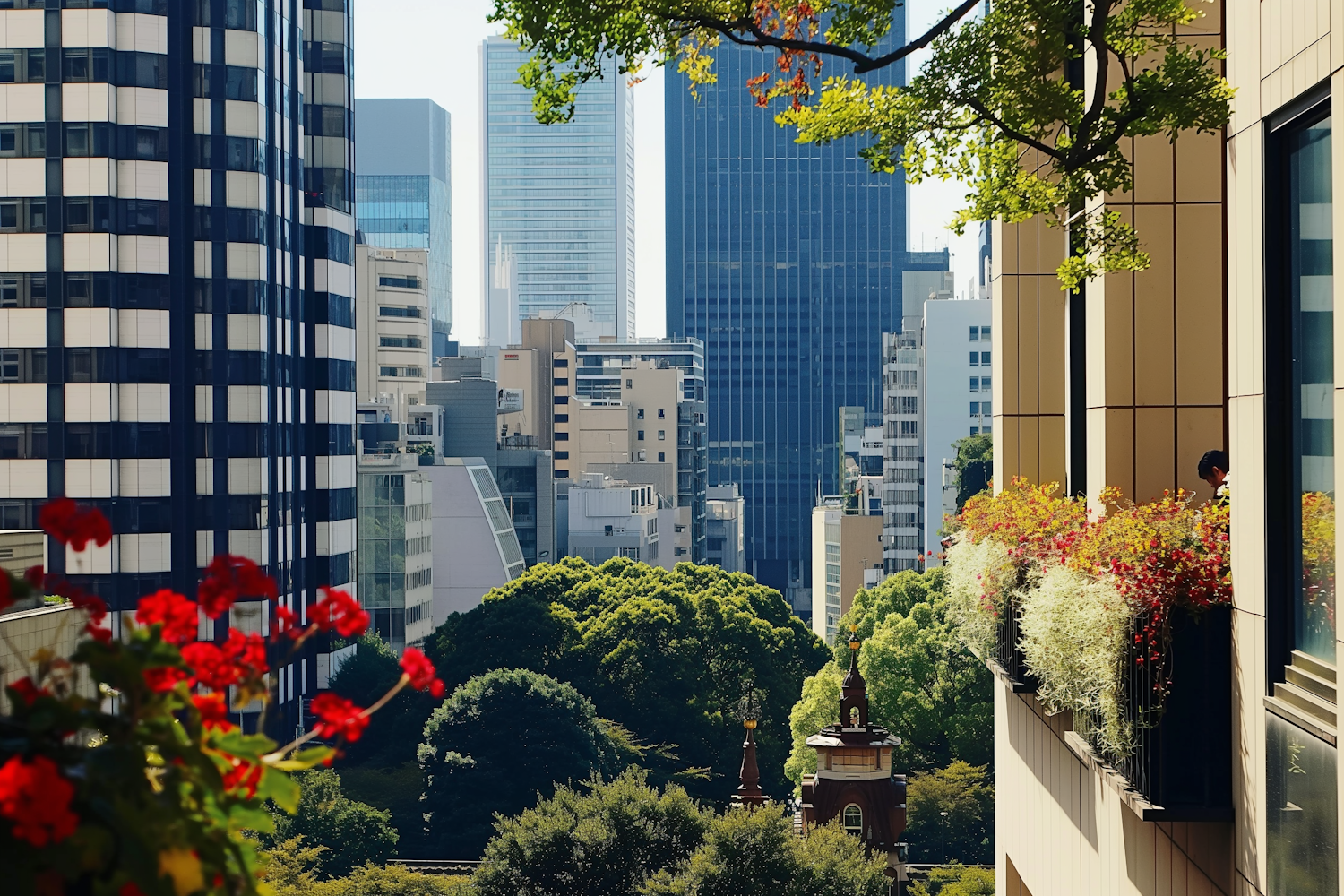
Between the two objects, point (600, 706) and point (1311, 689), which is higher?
point (1311, 689)

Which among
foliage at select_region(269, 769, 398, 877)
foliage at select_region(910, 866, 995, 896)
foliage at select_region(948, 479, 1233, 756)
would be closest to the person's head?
foliage at select_region(948, 479, 1233, 756)

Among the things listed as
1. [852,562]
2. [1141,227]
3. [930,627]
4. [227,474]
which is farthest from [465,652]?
[852,562]

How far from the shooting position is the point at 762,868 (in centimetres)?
2770

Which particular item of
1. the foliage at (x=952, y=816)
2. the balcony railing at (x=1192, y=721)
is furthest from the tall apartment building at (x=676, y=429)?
the balcony railing at (x=1192, y=721)

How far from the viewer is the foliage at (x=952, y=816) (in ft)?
142

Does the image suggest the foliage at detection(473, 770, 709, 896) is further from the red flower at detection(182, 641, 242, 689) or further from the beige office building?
the red flower at detection(182, 641, 242, 689)

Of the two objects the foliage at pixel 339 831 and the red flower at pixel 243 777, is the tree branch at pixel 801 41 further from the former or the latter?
the foliage at pixel 339 831

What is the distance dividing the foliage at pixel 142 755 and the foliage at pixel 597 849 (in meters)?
28.7

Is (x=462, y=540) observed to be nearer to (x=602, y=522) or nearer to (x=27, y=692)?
(x=602, y=522)

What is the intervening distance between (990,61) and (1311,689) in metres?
3.67

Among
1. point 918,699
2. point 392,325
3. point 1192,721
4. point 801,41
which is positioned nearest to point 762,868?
point 1192,721

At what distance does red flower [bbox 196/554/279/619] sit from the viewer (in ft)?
8.18

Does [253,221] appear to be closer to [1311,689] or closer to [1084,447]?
[1084,447]

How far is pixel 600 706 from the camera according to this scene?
54.8 meters
